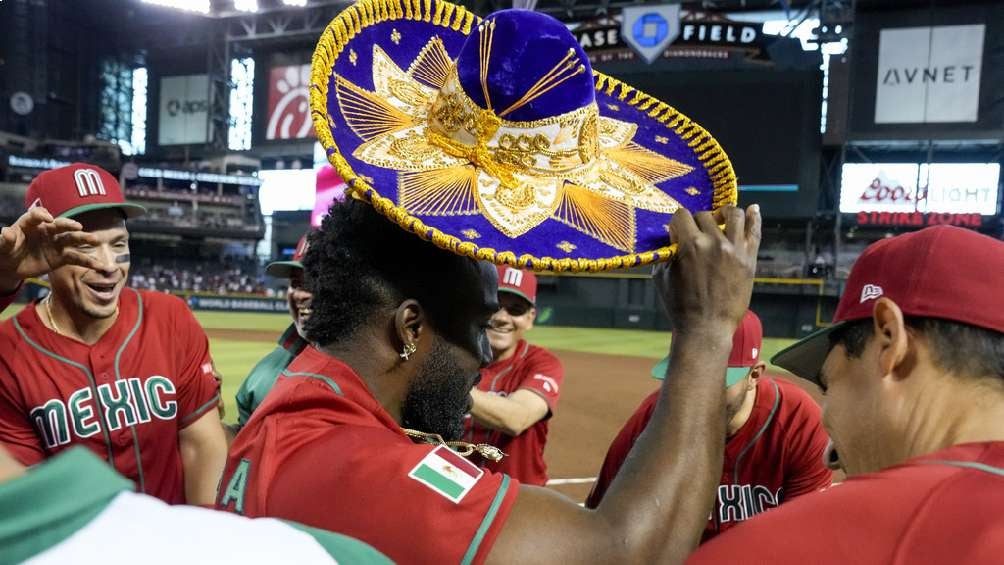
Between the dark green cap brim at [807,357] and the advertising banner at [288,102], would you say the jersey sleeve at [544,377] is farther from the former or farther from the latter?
the advertising banner at [288,102]

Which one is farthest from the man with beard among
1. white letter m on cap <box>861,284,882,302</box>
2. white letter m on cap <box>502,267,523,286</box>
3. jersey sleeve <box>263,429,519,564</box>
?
white letter m on cap <box>502,267,523,286</box>

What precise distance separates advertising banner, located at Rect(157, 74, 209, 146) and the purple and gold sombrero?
4546cm

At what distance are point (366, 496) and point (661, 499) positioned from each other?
47 centimetres

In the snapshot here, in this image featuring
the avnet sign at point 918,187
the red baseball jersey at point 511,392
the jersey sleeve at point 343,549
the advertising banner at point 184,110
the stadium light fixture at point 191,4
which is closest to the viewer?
the jersey sleeve at point 343,549

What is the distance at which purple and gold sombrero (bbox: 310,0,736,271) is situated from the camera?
4.28 feet

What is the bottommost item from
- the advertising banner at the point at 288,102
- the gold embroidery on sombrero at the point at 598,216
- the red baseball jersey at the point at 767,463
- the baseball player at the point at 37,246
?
the red baseball jersey at the point at 767,463

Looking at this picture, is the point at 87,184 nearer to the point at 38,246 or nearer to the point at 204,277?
the point at 38,246

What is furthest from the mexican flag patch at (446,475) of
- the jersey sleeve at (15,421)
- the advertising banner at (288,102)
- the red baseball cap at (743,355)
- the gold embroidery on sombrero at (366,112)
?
the advertising banner at (288,102)

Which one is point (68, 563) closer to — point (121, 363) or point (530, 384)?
point (121, 363)

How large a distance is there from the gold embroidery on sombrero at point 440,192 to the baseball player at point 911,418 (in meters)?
0.76

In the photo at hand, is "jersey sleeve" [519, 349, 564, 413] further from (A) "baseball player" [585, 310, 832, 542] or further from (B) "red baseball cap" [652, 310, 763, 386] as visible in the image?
(B) "red baseball cap" [652, 310, 763, 386]

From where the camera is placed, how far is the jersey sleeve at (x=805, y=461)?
2.98 m

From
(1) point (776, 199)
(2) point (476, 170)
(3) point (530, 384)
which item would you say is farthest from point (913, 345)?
(1) point (776, 199)

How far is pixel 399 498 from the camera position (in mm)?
1041
